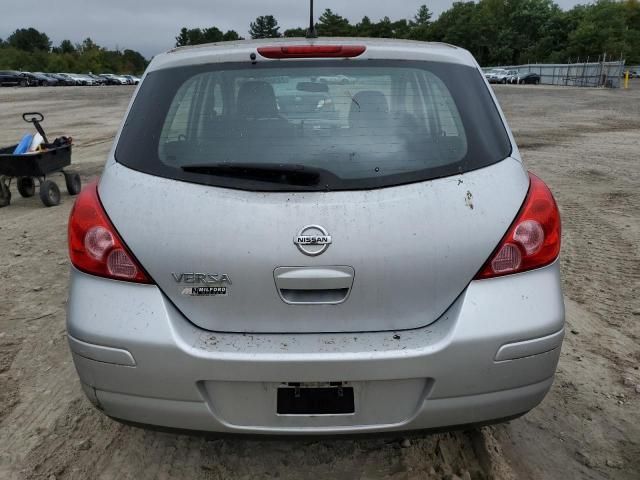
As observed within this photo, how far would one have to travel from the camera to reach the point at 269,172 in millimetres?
2164

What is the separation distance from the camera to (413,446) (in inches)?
107

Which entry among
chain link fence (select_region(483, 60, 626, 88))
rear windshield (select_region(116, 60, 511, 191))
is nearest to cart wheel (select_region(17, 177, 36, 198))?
rear windshield (select_region(116, 60, 511, 191))

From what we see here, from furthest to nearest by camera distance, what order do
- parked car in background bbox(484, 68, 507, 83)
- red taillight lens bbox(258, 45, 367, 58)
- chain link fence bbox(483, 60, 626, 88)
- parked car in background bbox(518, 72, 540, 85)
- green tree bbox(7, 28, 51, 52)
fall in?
green tree bbox(7, 28, 51, 52) → parked car in background bbox(484, 68, 507, 83) → parked car in background bbox(518, 72, 540, 85) → chain link fence bbox(483, 60, 626, 88) → red taillight lens bbox(258, 45, 367, 58)

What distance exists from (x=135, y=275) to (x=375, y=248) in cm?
87

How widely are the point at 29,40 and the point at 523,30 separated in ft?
327

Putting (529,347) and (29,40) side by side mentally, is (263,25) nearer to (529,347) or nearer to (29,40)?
(29,40)

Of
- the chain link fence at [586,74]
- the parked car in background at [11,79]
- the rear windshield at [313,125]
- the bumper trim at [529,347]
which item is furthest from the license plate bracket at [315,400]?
the parked car in background at [11,79]

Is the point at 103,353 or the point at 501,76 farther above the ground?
the point at 103,353

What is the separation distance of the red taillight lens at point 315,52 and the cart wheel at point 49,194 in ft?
19.9

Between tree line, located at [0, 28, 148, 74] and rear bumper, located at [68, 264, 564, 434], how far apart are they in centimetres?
6822

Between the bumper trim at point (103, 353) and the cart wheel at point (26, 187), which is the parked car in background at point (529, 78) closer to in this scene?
the cart wheel at point (26, 187)

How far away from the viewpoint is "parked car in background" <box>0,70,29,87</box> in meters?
57.3

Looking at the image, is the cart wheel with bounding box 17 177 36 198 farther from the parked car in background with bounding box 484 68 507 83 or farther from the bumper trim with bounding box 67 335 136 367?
the parked car in background with bounding box 484 68 507 83

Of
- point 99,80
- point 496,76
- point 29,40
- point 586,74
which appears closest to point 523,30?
point 496,76
